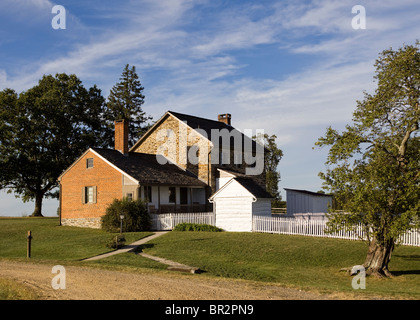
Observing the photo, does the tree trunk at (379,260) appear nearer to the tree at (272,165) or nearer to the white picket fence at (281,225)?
the white picket fence at (281,225)

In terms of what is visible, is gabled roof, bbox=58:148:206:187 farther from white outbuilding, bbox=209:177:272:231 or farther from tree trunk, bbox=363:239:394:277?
tree trunk, bbox=363:239:394:277

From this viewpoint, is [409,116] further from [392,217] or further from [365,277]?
[365,277]

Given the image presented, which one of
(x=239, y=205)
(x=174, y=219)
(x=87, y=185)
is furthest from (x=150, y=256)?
(x=87, y=185)

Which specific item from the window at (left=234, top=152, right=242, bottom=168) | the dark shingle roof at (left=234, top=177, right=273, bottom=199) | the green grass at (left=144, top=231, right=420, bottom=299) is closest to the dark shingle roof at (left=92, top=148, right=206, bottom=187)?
the window at (left=234, top=152, right=242, bottom=168)

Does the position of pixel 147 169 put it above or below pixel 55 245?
above

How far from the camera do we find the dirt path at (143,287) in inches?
422

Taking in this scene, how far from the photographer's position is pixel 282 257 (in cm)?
2136

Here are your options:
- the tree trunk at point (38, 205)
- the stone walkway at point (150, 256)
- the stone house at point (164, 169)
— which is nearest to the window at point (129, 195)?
the stone house at point (164, 169)

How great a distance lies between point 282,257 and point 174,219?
36.3ft

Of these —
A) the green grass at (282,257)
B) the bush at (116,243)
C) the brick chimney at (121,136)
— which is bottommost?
the green grass at (282,257)

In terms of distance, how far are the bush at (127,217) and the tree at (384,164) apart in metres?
14.9

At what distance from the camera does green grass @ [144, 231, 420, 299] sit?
662 inches

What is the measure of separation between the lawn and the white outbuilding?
7.80ft

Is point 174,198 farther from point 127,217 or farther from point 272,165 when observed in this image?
point 272,165
